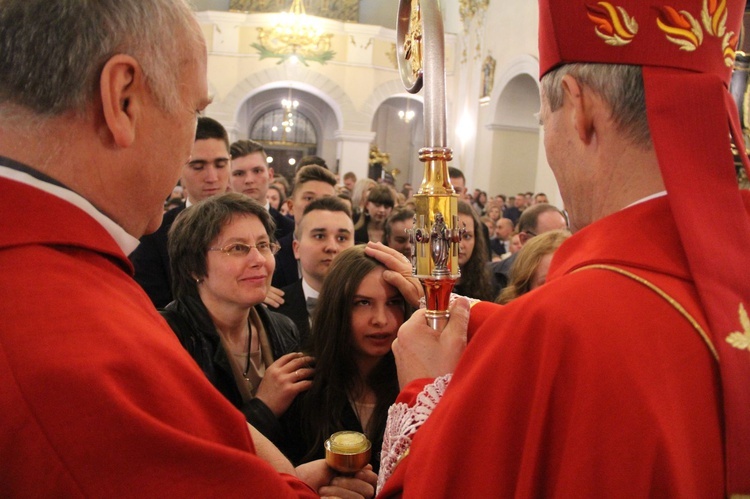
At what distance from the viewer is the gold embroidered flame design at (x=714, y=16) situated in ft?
3.55

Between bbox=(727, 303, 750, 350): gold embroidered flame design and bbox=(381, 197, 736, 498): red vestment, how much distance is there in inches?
1.5

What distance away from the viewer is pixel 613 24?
109 centimetres

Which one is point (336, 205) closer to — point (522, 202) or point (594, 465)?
point (594, 465)

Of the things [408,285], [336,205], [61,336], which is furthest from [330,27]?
[61,336]

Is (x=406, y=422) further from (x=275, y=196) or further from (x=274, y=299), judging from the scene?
(x=275, y=196)

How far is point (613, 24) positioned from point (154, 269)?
91.5 inches

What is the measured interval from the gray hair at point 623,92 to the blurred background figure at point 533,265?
1.71 meters

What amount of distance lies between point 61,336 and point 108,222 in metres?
0.24

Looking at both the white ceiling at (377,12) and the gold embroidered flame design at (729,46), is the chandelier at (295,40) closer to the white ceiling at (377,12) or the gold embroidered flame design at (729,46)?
the white ceiling at (377,12)

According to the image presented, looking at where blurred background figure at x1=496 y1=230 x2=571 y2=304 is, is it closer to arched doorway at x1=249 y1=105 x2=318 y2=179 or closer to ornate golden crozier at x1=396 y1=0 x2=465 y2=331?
ornate golden crozier at x1=396 y1=0 x2=465 y2=331

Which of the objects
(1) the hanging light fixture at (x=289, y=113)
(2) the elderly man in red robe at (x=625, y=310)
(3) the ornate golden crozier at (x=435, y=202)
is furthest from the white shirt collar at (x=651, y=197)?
(1) the hanging light fixture at (x=289, y=113)

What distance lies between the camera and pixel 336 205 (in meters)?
3.30

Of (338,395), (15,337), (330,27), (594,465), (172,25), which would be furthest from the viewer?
(330,27)

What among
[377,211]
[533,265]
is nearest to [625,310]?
[533,265]
